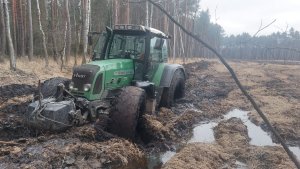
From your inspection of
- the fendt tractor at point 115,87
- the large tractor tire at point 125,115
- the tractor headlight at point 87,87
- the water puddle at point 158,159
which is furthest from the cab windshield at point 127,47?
the water puddle at point 158,159

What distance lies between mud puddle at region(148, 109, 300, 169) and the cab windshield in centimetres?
236

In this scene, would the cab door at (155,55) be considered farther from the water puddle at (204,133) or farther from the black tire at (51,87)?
the black tire at (51,87)

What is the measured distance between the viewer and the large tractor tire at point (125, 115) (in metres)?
7.14

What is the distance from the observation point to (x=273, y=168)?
252 inches

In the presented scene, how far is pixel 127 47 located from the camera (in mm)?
9406

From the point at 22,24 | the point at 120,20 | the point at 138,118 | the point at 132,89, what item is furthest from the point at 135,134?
the point at 120,20

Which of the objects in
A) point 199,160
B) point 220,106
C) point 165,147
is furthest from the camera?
point 220,106

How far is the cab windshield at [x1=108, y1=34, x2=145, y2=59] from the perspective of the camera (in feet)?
30.5

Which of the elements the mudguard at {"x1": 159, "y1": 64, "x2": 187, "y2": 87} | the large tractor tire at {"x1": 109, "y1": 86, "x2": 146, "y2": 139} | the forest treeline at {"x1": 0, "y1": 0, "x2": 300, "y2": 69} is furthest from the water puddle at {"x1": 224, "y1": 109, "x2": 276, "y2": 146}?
the forest treeline at {"x1": 0, "y1": 0, "x2": 300, "y2": 69}

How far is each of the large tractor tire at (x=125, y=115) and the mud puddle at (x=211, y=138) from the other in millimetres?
668

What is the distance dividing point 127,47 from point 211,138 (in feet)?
9.94

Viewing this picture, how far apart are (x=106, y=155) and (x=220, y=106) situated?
6.72 metres

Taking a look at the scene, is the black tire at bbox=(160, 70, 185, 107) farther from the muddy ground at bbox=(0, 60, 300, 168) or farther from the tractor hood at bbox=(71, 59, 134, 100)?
the tractor hood at bbox=(71, 59, 134, 100)

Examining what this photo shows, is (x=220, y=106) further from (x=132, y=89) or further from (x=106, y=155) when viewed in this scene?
(x=106, y=155)
